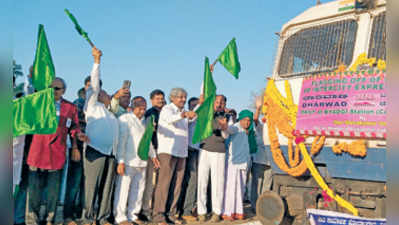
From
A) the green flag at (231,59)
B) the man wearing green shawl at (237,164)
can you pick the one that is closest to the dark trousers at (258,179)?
the man wearing green shawl at (237,164)

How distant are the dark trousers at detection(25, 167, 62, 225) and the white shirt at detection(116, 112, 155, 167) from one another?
91 centimetres

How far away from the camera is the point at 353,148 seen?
4680 millimetres

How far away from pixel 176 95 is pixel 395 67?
4.75 metres

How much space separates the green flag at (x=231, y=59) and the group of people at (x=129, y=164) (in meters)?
0.56

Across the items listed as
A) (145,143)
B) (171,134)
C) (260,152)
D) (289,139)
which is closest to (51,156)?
(145,143)

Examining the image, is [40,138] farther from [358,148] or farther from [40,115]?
[358,148]

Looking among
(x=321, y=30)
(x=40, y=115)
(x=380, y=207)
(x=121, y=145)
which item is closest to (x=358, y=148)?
(x=380, y=207)

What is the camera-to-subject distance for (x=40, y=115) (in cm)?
400

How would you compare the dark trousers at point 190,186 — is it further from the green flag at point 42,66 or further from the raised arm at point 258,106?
the green flag at point 42,66

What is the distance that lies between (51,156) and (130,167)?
1140 millimetres

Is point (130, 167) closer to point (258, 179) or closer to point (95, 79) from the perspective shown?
point (95, 79)

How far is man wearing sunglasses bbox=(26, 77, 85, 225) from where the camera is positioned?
4699 mm

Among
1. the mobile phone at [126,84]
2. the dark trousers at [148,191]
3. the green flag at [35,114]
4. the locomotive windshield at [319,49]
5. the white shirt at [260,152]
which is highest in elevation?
the locomotive windshield at [319,49]

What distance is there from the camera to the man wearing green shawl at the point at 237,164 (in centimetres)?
634
